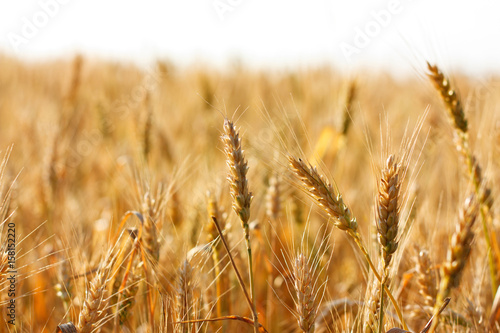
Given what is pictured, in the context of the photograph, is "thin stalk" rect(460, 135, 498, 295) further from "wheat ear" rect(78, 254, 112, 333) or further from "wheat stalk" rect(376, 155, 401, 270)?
"wheat ear" rect(78, 254, 112, 333)

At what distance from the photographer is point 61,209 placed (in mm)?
2529

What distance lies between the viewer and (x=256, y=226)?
5.87 feet

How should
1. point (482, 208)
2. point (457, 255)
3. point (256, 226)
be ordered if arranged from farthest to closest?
point (256, 226), point (482, 208), point (457, 255)

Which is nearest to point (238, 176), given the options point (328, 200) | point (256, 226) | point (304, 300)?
point (328, 200)

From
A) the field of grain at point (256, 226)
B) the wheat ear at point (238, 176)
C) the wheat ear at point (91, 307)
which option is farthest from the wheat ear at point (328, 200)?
the wheat ear at point (91, 307)

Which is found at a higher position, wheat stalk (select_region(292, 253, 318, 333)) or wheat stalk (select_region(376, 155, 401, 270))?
wheat stalk (select_region(376, 155, 401, 270))

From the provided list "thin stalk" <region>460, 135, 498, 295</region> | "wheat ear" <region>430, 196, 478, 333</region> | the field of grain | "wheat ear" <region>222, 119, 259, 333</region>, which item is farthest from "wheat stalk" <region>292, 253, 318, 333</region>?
"thin stalk" <region>460, 135, 498, 295</region>

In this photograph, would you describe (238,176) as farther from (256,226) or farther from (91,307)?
(256,226)

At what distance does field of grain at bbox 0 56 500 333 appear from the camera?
107cm

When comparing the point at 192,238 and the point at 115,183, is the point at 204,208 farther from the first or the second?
the point at 115,183

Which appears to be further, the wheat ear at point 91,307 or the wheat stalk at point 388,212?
the wheat ear at point 91,307

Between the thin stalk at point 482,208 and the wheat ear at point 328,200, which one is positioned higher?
the wheat ear at point 328,200

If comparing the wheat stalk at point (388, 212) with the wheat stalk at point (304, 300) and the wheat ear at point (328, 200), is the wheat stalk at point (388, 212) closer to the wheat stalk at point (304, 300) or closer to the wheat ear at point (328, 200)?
the wheat ear at point (328, 200)

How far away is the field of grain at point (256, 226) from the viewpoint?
107 centimetres
